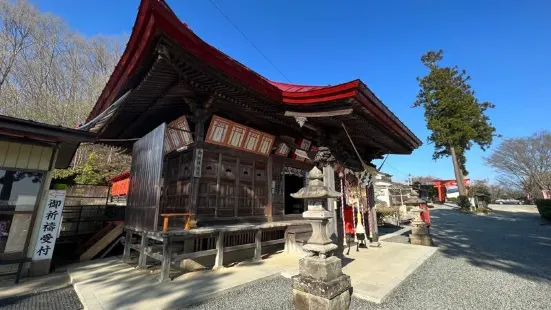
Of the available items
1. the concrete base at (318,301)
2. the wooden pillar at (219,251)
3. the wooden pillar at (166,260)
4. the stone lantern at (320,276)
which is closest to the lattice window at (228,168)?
the wooden pillar at (219,251)

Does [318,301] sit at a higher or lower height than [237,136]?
lower

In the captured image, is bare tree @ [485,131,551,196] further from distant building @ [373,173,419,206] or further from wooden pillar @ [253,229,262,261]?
wooden pillar @ [253,229,262,261]

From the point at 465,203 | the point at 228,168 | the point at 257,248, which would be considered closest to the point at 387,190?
the point at 465,203

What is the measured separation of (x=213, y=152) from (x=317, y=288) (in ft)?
14.6

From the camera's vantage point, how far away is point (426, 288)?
16.6 feet

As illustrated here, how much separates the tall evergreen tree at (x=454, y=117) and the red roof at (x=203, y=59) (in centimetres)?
2445

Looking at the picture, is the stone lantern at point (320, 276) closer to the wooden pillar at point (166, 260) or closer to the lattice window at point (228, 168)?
the wooden pillar at point (166, 260)

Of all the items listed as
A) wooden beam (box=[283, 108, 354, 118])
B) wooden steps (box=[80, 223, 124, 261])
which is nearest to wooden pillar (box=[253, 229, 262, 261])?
wooden beam (box=[283, 108, 354, 118])

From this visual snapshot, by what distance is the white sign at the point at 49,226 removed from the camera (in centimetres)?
630

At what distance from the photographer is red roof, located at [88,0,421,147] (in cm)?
378

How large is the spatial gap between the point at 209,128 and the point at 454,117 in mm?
28902

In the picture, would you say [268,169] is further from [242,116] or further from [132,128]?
[132,128]

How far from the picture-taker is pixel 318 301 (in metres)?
3.90

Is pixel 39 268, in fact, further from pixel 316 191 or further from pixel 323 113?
pixel 323 113
